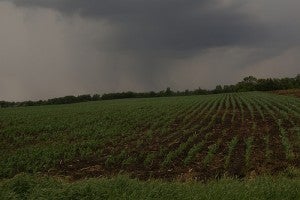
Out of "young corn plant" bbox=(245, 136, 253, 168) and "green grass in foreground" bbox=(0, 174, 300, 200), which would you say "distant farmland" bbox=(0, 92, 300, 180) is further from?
"green grass in foreground" bbox=(0, 174, 300, 200)

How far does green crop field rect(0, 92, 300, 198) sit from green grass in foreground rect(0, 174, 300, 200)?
4367mm

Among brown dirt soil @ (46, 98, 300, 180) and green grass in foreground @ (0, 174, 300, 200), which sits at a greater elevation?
green grass in foreground @ (0, 174, 300, 200)

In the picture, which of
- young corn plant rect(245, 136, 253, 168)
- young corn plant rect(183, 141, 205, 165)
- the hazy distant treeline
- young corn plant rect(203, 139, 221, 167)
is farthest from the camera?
the hazy distant treeline

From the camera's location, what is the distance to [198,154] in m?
19.0

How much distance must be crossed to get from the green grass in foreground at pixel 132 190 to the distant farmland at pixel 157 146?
4633 millimetres

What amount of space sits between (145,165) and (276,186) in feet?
25.7

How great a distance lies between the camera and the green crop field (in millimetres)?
16656

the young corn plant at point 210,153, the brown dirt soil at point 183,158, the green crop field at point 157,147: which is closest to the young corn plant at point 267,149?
the green crop field at point 157,147

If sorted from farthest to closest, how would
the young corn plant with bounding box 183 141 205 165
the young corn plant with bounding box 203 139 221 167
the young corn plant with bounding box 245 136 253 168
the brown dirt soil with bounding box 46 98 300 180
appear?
the young corn plant with bounding box 183 141 205 165 → the young corn plant with bounding box 203 139 221 167 → the young corn plant with bounding box 245 136 253 168 → the brown dirt soil with bounding box 46 98 300 180

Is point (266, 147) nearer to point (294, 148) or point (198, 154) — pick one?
point (294, 148)

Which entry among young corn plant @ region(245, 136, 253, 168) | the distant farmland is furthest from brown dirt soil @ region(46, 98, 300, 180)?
young corn plant @ region(245, 136, 253, 168)

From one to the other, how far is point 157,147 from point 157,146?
11.7 inches

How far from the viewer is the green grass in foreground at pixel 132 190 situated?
30.9 ft

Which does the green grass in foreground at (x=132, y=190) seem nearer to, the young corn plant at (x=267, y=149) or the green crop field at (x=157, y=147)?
the green crop field at (x=157, y=147)
